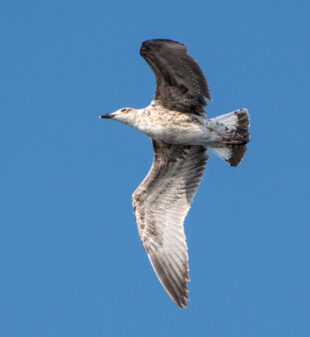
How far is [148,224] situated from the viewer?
1205cm

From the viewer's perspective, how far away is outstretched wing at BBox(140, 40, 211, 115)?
10.4 metres

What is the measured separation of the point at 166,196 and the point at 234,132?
1.57m

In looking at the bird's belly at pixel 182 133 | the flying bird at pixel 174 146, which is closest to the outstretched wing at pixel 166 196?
the flying bird at pixel 174 146

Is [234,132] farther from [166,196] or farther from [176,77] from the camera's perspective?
[166,196]

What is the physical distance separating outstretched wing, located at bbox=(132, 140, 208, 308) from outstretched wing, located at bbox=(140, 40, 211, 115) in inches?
34.1

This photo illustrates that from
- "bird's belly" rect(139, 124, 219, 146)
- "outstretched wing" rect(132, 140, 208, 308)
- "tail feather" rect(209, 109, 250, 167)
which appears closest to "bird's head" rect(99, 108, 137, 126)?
"bird's belly" rect(139, 124, 219, 146)

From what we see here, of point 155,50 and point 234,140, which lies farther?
point 234,140

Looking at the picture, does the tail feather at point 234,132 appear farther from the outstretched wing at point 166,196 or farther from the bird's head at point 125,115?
the bird's head at point 125,115

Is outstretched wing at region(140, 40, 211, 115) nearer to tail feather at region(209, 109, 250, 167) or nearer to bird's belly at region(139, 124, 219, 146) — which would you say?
bird's belly at region(139, 124, 219, 146)

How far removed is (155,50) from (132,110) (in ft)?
4.45

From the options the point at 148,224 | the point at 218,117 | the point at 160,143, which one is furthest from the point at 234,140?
the point at 148,224

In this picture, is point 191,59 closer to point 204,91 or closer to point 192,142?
point 204,91

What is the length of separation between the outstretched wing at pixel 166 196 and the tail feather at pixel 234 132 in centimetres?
49

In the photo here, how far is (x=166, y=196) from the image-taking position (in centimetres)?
1216
